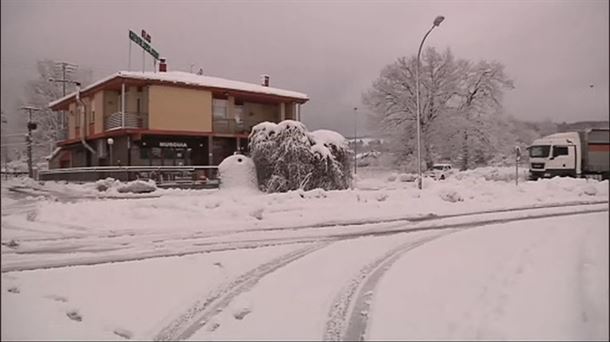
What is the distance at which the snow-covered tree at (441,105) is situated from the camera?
4750 millimetres

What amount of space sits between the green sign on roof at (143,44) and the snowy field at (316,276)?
1.67 metres

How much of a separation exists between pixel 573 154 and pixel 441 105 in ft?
7.49

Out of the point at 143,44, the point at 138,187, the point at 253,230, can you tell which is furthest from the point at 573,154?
the point at 138,187

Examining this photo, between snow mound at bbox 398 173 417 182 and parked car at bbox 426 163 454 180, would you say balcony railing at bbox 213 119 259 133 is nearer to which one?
snow mound at bbox 398 173 417 182

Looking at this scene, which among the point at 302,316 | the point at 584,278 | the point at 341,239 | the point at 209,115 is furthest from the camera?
the point at 209,115

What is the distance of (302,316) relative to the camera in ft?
12.4

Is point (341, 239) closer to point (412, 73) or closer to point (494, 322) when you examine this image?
point (412, 73)

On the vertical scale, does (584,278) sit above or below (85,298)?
above

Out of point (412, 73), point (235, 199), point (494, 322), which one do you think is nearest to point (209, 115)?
point (235, 199)

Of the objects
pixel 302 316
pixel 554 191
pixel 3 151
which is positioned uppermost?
pixel 3 151

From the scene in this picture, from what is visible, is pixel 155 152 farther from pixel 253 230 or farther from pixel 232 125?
pixel 232 125

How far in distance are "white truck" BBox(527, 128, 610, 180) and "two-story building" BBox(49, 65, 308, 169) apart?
3.98 m

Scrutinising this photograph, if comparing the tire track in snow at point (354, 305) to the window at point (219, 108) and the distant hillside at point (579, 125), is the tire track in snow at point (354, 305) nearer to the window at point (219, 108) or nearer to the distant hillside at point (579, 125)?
the distant hillside at point (579, 125)

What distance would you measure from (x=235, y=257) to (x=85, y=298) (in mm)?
2160
